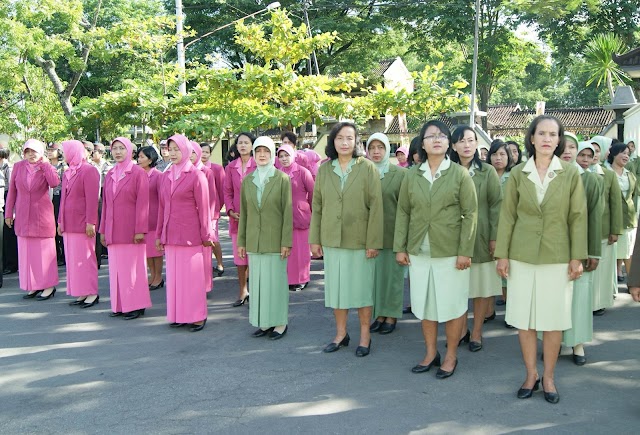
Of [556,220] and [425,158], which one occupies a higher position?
[425,158]

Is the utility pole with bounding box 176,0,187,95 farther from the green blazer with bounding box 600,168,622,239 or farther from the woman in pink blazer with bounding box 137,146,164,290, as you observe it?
the green blazer with bounding box 600,168,622,239

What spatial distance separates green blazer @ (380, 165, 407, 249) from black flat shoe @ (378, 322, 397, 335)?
0.79 m

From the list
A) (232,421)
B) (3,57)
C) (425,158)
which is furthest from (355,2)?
(232,421)

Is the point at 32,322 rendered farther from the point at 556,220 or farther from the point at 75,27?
the point at 75,27

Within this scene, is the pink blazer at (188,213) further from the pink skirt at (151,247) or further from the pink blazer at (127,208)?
the pink skirt at (151,247)

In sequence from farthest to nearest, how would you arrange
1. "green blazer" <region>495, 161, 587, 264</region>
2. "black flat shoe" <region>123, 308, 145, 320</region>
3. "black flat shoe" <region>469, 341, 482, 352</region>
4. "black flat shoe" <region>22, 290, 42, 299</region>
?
"black flat shoe" <region>22, 290, 42, 299</region> → "black flat shoe" <region>123, 308, 145, 320</region> → "black flat shoe" <region>469, 341, 482, 352</region> → "green blazer" <region>495, 161, 587, 264</region>

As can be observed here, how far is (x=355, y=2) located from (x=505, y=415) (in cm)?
2442

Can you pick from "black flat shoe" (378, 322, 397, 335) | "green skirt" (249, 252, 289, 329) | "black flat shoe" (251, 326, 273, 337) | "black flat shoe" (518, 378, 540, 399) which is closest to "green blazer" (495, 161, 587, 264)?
"black flat shoe" (518, 378, 540, 399)

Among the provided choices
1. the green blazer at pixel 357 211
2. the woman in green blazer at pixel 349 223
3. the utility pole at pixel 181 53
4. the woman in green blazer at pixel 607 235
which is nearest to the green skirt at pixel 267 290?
the woman in green blazer at pixel 349 223

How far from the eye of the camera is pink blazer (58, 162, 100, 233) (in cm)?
711

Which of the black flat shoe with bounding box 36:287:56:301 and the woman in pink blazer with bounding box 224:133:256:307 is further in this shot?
the black flat shoe with bounding box 36:287:56:301

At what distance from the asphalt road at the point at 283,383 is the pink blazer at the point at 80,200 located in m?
1.16

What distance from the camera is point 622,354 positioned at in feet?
17.3

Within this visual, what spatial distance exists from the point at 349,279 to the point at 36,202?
14.7ft
